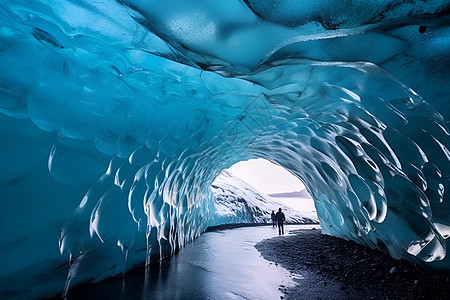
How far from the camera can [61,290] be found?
3387mm

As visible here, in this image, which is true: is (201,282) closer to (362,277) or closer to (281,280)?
(281,280)

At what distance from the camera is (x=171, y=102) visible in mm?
4867

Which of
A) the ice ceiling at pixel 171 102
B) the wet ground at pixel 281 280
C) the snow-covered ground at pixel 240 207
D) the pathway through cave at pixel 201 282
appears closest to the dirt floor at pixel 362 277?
the wet ground at pixel 281 280

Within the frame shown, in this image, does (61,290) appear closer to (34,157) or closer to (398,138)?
(34,157)

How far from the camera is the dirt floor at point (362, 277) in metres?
3.51

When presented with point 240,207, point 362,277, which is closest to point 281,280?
point 362,277

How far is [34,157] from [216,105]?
3.37 metres

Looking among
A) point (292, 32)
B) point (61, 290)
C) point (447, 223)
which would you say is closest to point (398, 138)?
point (447, 223)

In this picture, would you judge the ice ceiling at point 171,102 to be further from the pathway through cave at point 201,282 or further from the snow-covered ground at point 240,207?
the snow-covered ground at point 240,207

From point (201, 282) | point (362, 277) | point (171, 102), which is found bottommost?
point (362, 277)

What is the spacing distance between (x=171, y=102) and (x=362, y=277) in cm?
470

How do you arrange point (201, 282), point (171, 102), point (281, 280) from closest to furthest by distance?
1. point (201, 282)
2. point (281, 280)
3. point (171, 102)

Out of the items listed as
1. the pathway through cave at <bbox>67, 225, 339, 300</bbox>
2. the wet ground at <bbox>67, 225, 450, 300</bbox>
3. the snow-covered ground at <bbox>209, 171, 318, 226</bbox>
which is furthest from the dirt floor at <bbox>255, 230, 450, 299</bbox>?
the snow-covered ground at <bbox>209, 171, 318, 226</bbox>

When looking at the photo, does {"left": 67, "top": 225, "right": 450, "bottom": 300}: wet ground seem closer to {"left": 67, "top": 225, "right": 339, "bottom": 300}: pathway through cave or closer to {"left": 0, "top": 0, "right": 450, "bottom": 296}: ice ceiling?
{"left": 67, "top": 225, "right": 339, "bottom": 300}: pathway through cave
